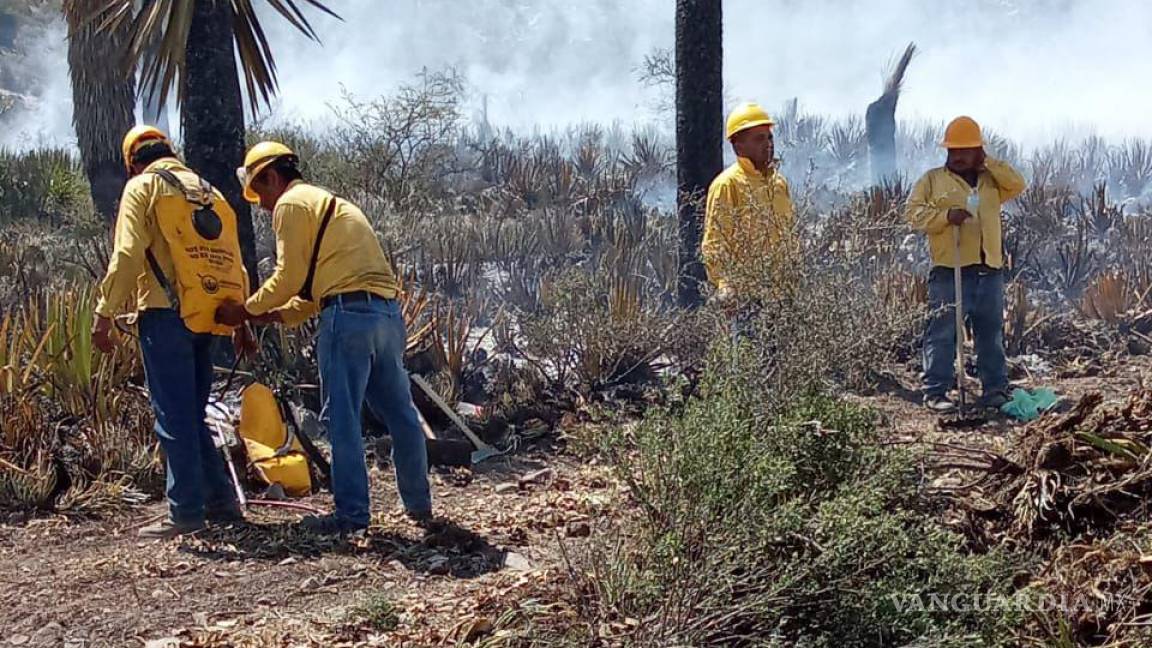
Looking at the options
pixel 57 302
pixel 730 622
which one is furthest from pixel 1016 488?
pixel 57 302

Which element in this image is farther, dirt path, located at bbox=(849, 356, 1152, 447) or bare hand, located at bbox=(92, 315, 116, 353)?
dirt path, located at bbox=(849, 356, 1152, 447)

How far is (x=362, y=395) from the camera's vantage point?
4.96 m

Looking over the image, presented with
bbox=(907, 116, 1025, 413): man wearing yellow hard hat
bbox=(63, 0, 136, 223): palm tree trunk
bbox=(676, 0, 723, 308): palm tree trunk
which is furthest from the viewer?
bbox=(63, 0, 136, 223): palm tree trunk

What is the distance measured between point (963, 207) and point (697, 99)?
230 cm

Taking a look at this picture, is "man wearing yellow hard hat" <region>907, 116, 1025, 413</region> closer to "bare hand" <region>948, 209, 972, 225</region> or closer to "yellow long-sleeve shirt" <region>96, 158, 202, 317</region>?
"bare hand" <region>948, 209, 972, 225</region>

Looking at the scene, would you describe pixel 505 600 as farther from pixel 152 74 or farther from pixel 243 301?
pixel 152 74

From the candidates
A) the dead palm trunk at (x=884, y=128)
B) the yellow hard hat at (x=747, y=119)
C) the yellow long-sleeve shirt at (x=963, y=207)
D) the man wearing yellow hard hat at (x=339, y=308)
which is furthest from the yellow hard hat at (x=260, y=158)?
the dead palm trunk at (x=884, y=128)

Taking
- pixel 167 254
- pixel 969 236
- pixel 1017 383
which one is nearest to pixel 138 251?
pixel 167 254

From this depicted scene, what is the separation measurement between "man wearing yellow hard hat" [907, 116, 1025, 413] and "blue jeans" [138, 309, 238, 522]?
4103mm

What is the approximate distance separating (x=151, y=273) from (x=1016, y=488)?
3.44 meters

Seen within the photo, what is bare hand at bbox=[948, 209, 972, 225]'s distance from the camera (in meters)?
6.95

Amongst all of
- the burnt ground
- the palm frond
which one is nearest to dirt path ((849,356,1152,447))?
the burnt ground

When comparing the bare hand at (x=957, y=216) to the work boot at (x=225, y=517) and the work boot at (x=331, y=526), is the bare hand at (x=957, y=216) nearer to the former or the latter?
the work boot at (x=331, y=526)

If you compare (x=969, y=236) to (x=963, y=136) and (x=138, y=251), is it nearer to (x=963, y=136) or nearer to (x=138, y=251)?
(x=963, y=136)
